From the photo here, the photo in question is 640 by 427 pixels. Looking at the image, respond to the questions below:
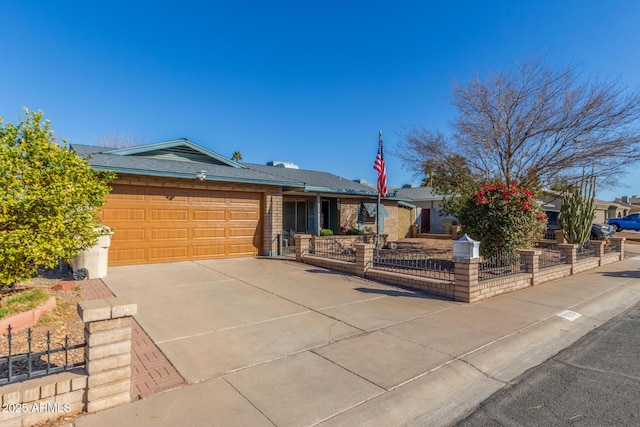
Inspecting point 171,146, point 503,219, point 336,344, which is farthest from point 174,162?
point 503,219

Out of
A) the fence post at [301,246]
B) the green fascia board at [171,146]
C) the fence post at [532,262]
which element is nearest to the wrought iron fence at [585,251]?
the fence post at [532,262]

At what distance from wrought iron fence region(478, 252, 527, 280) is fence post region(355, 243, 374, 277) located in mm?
2698

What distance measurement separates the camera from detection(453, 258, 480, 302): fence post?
22.7 ft

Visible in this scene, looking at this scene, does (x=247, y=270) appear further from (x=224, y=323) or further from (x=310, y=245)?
(x=224, y=323)

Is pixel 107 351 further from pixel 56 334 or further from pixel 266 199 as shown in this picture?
pixel 266 199

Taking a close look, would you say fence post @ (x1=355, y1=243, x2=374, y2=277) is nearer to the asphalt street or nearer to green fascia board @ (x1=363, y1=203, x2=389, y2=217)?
the asphalt street

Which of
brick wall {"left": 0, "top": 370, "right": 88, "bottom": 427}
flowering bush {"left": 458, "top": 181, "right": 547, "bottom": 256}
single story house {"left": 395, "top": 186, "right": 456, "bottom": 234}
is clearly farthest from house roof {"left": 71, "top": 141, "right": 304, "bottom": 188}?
single story house {"left": 395, "top": 186, "right": 456, "bottom": 234}

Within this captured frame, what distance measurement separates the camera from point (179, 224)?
11.0m

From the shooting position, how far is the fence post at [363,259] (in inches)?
366

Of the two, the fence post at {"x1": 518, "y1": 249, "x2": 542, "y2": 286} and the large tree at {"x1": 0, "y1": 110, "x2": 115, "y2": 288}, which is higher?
the large tree at {"x1": 0, "y1": 110, "x2": 115, "y2": 288}

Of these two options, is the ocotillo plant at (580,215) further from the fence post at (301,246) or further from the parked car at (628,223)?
the parked car at (628,223)

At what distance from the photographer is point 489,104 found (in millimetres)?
13273

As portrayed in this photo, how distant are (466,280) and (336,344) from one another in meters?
3.54

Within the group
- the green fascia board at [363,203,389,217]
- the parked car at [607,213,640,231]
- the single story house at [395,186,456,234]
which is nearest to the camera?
the green fascia board at [363,203,389,217]
